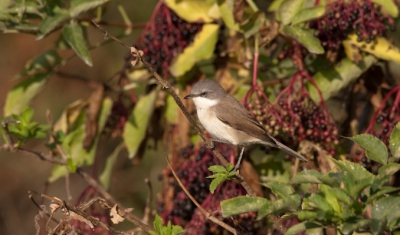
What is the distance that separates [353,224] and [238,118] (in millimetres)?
2562

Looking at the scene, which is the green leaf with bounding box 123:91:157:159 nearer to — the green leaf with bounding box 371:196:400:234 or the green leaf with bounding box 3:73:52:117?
the green leaf with bounding box 3:73:52:117

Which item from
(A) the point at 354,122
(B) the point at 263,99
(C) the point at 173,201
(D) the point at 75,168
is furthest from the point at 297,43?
(D) the point at 75,168

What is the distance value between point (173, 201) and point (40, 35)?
1.51 meters

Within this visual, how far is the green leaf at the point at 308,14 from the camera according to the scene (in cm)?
371

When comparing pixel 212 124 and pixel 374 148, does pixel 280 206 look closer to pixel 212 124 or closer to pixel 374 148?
pixel 374 148

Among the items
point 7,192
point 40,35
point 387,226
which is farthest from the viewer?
point 7,192

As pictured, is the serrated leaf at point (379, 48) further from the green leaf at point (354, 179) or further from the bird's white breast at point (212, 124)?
the green leaf at point (354, 179)

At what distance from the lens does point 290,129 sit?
376 cm

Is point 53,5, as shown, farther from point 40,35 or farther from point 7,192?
point 7,192

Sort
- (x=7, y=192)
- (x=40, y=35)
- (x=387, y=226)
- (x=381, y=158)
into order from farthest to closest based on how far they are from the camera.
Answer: (x=7, y=192), (x=40, y=35), (x=381, y=158), (x=387, y=226)

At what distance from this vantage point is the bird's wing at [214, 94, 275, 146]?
425 centimetres

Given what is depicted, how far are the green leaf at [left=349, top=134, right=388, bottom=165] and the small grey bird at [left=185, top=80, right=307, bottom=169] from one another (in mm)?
1691

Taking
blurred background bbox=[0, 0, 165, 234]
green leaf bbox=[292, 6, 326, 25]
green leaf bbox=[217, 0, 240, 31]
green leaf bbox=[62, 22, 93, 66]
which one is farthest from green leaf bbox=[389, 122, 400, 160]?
blurred background bbox=[0, 0, 165, 234]

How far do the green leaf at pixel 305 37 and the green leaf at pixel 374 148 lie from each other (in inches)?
53.5
